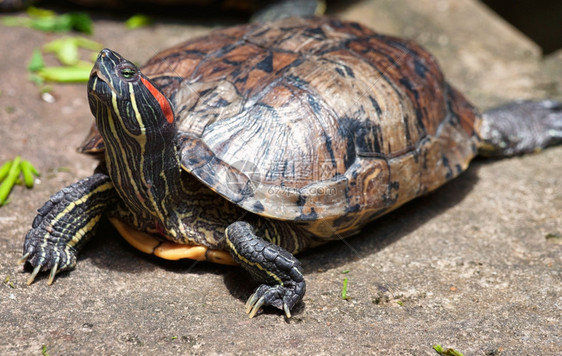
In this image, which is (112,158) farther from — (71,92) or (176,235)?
(71,92)

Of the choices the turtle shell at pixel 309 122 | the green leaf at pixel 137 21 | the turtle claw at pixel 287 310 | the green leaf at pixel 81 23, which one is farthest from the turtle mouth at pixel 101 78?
the green leaf at pixel 137 21

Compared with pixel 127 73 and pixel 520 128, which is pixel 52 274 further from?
pixel 520 128

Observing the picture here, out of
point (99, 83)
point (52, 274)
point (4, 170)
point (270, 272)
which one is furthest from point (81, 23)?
point (270, 272)

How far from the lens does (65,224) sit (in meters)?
4.54

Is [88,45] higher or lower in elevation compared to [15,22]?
lower

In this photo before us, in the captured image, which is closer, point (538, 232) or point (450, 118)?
point (538, 232)

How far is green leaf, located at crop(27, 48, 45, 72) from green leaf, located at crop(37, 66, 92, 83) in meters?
0.09

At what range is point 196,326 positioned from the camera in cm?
398

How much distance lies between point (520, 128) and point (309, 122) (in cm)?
346

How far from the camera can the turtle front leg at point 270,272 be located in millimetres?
4168

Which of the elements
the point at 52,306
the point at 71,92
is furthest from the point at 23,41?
the point at 52,306

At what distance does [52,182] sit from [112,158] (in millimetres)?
1705

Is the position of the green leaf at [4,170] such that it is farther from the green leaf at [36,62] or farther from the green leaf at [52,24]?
the green leaf at [52,24]

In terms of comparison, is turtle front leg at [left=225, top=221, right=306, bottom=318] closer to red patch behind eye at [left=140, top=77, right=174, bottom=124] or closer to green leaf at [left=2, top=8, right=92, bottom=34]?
red patch behind eye at [left=140, top=77, right=174, bottom=124]
